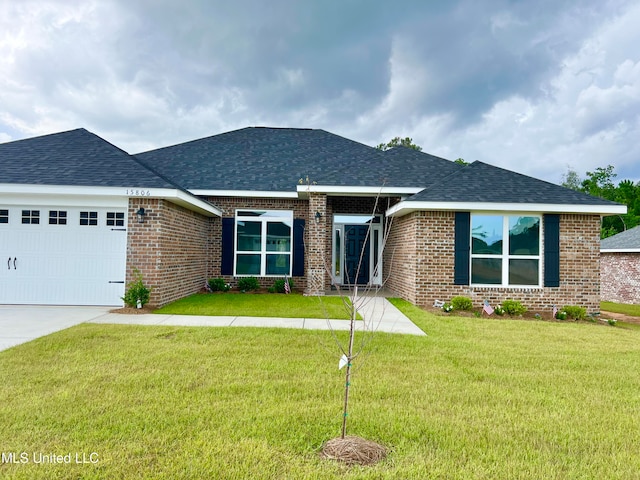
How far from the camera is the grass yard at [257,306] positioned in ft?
25.8

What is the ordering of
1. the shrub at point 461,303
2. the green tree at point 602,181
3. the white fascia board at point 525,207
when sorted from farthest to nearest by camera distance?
the green tree at point 602,181
the white fascia board at point 525,207
the shrub at point 461,303

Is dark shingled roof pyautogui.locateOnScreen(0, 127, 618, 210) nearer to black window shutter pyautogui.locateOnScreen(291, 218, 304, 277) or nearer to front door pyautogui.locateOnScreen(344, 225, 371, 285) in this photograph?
black window shutter pyautogui.locateOnScreen(291, 218, 304, 277)

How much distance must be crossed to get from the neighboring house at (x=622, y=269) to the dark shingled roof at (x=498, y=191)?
24.4 feet

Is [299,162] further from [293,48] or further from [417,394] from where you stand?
[417,394]

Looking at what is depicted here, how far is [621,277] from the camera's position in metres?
15.2

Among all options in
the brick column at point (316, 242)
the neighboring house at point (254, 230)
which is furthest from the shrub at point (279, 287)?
the brick column at point (316, 242)

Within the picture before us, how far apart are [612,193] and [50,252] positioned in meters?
45.4

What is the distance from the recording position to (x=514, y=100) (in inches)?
707

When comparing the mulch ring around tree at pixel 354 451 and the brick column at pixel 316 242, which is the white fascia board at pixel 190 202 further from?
the mulch ring around tree at pixel 354 451

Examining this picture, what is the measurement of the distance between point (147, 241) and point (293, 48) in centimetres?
1042

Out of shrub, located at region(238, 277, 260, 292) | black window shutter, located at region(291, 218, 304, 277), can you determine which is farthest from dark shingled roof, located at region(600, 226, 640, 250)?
shrub, located at region(238, 277, 260, 292)

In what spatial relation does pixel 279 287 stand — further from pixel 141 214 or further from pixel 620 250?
pixel 620 250

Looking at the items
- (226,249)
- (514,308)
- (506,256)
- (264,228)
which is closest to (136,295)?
(226,249)

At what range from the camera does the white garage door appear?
8414 millimetres
